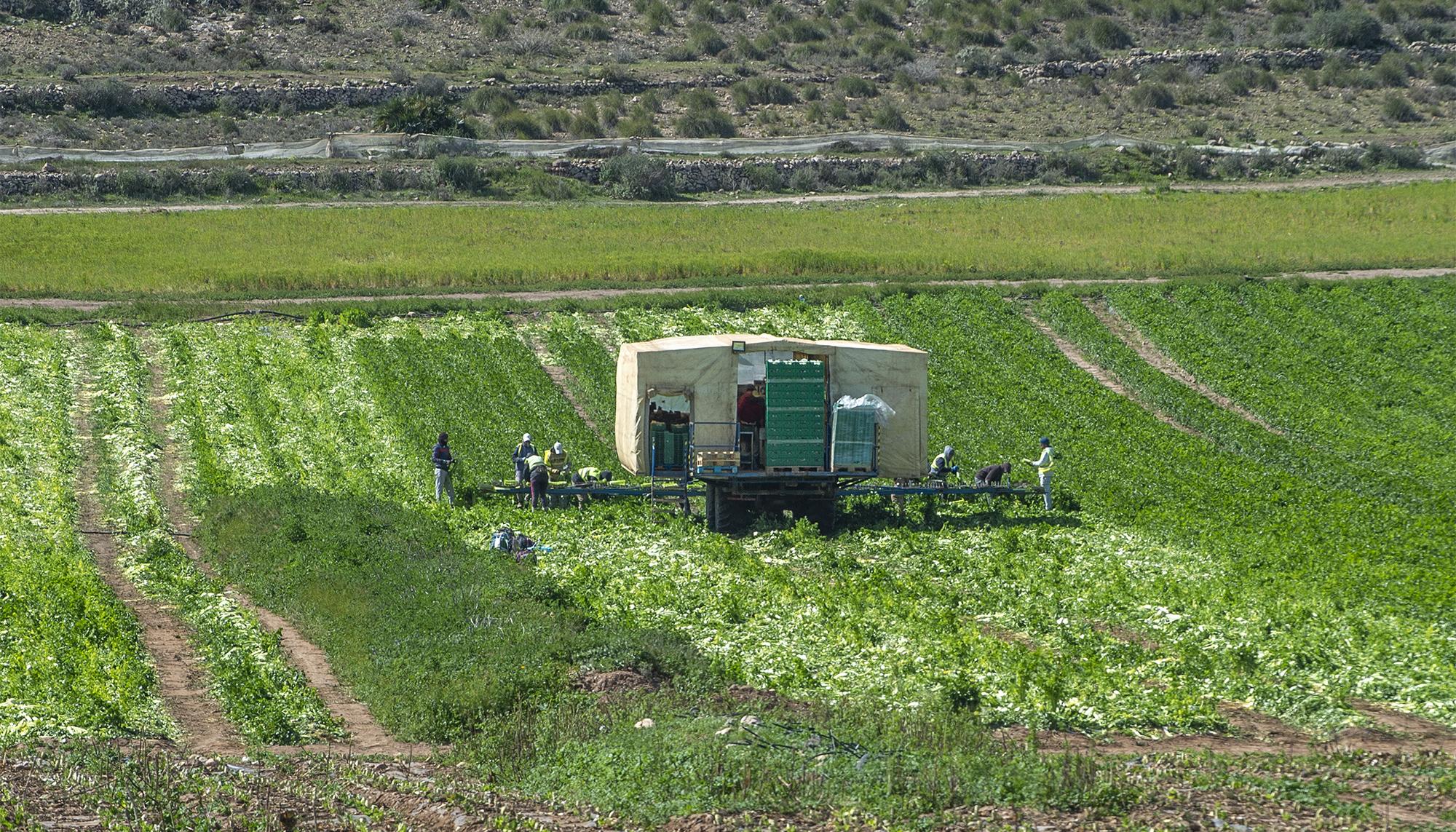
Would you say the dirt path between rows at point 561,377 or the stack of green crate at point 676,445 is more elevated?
the stack of green crate at point 676,445

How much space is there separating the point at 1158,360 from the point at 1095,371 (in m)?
2.03

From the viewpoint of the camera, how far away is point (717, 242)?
5791 centimetres

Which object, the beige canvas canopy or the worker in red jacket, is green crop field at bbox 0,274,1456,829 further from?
the beige canvas canopy

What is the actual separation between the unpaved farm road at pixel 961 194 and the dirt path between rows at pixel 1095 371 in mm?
21528

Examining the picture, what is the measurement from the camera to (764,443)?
2895 cm

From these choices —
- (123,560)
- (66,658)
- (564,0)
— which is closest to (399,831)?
(66,658)

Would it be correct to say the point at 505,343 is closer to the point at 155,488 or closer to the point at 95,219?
the point at 155,488

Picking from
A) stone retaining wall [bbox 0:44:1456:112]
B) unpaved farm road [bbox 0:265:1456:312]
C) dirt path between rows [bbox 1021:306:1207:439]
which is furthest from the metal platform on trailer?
stone retaining wall [bbox 0:44:1456:112]

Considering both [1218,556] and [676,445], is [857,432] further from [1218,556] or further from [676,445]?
[1218,556]

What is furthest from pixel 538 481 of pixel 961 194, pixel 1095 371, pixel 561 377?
pixel 961 194

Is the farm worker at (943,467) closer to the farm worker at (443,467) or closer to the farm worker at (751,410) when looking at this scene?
the farm worker at (751,410)

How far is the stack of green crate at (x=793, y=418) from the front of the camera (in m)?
28.6

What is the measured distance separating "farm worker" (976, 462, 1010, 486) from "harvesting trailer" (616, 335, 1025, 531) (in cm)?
74

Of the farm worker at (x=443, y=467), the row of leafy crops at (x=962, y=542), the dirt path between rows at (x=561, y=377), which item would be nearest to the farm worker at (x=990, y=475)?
the row of leafy crops at (x=962, y=542)
